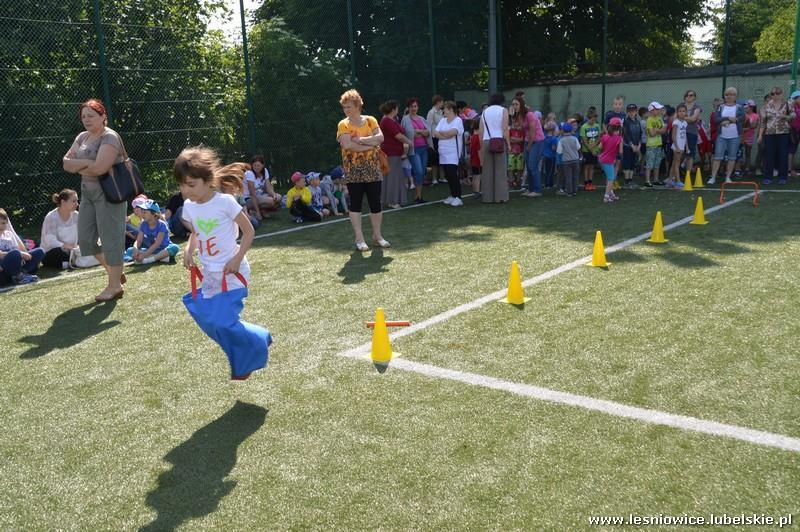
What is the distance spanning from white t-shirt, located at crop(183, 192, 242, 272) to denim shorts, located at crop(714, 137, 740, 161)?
43.5 feet

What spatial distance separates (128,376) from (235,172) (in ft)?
5.75

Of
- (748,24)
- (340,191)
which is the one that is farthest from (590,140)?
(748,24)

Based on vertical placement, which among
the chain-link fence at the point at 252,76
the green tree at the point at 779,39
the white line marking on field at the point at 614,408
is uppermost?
the green tree at the point at 779,39

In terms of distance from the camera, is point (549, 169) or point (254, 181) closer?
point (254, 181)

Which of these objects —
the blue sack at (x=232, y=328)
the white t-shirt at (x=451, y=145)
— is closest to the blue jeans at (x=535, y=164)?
the white t-shirt at (x=451, y=145)

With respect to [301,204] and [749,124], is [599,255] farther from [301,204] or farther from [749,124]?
[749,124]

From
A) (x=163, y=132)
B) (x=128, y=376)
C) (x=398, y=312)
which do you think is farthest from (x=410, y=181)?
(x=128, y=376)

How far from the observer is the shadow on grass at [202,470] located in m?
3.49

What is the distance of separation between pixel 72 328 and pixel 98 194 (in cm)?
149

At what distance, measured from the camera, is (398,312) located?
670cm

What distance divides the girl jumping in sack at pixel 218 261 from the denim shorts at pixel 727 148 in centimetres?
1317

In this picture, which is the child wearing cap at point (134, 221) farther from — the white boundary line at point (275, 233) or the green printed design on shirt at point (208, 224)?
the green printed design on shirt at point (208, 224)

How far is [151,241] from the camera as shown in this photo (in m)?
9.88

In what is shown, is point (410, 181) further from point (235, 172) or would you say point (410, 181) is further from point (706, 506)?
point (706, 506)
